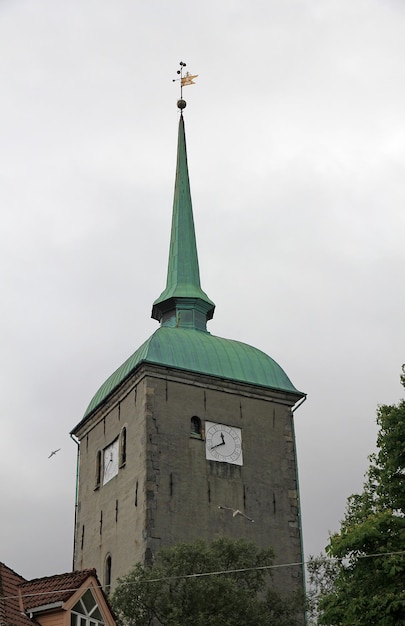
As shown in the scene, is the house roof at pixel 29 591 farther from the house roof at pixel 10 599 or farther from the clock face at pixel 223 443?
the clock face at pixel 223 443

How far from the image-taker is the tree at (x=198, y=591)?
31969mm

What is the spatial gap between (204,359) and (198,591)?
46.1 ft

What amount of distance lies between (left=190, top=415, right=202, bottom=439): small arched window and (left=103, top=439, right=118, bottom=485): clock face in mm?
3153

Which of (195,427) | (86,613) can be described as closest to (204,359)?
(195,427)

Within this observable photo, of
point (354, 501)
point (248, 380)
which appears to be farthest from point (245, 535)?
point (354, 501)

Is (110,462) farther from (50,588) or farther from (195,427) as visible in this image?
(50,588)

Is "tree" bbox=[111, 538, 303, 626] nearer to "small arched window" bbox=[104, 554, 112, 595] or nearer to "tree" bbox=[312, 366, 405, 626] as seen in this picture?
"tree" bbox=[312, 366, 405, 626]

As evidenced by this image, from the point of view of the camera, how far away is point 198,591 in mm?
32156

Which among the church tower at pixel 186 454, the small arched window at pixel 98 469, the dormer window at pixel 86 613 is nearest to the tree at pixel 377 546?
the dormer window at pixel 86 613

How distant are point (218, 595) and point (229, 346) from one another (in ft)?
50.8

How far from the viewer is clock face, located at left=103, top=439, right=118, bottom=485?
146 feet

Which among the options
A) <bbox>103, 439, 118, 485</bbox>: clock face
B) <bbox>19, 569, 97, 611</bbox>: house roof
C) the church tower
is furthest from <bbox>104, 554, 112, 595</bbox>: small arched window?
<bbox>19, 569, 97, 611</bbox>: house roof

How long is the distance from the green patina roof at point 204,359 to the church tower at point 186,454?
0.16ft

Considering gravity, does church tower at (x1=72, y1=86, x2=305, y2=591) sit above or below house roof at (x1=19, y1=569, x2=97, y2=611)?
above
